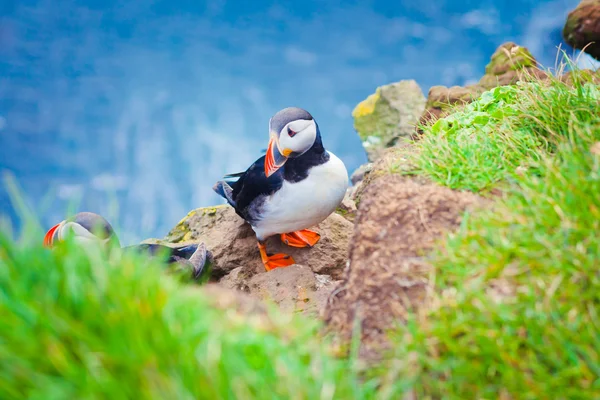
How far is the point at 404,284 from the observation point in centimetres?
201

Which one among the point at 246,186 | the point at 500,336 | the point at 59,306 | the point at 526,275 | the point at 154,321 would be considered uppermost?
the point at 246,186

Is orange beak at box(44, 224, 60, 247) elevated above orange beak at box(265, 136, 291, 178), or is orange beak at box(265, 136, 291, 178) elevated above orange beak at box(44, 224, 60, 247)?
orange beak at box(44, 224, 60, 247)

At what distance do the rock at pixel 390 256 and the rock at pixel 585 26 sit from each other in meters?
6.55

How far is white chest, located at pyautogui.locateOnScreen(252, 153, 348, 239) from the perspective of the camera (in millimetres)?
4184

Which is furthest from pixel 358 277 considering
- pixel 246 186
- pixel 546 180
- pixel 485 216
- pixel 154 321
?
pixel 246 186

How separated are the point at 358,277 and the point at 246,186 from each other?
2.43m

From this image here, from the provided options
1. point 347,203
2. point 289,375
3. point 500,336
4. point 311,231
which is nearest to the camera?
point 289,375

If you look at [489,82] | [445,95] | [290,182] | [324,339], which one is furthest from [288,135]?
[489,82]

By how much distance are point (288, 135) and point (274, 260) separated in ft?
3.88

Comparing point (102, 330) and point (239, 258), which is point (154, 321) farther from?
point (239, 258)

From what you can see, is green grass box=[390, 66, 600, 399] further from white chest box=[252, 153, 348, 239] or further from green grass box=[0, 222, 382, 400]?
white chest box=[252, 153, 348, 239]

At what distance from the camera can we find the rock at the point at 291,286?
3.90 meters

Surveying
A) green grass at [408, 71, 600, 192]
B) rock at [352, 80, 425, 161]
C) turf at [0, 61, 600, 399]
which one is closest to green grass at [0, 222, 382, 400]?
turf at [0, 61, 600, 399]

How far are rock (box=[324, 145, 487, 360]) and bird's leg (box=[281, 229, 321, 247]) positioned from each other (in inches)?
84.4
